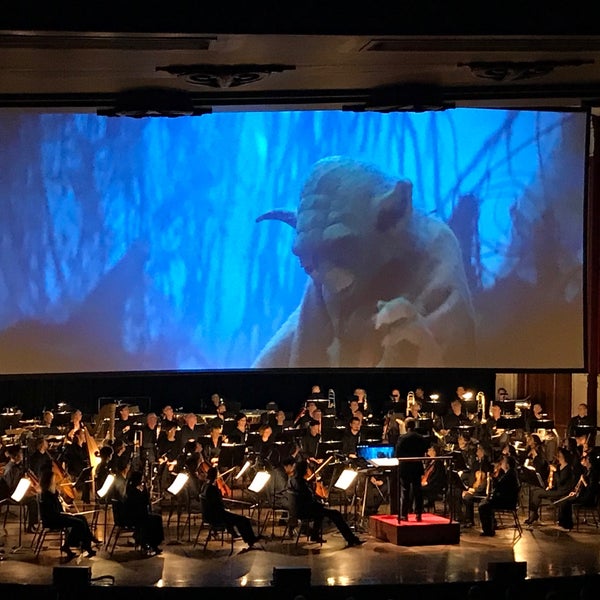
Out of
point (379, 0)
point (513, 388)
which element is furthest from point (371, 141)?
point (513, 388)

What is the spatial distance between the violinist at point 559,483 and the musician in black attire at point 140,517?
5314 millimetres

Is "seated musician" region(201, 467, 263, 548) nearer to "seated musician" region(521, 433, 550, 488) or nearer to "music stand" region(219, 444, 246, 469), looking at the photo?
"music stand" region(219, 444, 246, 469)

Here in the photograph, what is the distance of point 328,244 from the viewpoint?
16.9 m

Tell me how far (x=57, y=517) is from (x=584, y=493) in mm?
7037

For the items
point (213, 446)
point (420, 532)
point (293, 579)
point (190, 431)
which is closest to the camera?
point (293, 579)

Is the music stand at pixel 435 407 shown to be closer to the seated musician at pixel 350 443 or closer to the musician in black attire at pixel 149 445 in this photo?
the seated musician at pixel 350 443

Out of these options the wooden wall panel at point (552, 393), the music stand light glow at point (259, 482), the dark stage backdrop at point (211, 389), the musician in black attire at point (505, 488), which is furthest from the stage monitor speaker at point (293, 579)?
the wooden wall panel at point (552, 393)

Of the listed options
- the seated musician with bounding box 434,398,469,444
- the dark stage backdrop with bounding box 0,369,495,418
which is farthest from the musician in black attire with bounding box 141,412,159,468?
the dark stage backdrop with bounding box 0,369,495,418

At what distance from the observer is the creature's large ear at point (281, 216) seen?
16703 millimetres

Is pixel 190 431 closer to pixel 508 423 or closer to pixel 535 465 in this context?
pixel 508 423

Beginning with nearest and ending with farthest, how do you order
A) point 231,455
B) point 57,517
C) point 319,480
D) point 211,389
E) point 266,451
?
point 57,517, point 231,455, point 319,480, point 266,451, point 211,389

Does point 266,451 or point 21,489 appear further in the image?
point 266,451

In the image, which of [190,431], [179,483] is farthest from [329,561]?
[190,431]

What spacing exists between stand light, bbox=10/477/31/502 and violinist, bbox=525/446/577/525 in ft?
22.6
